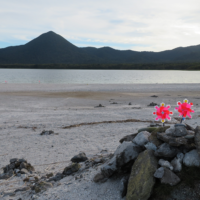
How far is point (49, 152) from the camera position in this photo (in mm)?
6996

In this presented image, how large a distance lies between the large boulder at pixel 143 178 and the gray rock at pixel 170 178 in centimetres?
19

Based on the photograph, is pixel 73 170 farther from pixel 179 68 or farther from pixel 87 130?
pixel 179 68

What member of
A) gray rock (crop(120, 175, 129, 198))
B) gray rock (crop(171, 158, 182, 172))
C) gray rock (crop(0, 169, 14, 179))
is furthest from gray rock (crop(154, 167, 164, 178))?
gray rock (crop(0, 169, 14, 179))

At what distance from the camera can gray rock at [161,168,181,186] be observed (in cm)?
367

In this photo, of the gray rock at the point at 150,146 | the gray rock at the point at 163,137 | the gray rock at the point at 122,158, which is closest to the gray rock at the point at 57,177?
the gray rock at the point at 122,158

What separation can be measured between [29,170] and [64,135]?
Result: 10.4ft

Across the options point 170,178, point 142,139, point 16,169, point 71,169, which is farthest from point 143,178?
point 16,169

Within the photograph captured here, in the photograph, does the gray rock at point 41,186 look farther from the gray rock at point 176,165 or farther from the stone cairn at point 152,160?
the gray rock at point 176,165

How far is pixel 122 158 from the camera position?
455 centimetres

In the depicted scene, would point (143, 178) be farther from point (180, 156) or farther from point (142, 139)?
point (142, 139)

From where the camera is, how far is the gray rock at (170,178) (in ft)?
12.0

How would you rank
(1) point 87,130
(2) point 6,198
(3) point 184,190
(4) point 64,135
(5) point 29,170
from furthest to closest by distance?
(1) point 87,130 < (4) point 64,135 < (5) point 29,170 < (2) point 6,198 < (3) point 184,190

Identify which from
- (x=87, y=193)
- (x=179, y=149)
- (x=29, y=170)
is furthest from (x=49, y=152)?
(x=179, y=149)

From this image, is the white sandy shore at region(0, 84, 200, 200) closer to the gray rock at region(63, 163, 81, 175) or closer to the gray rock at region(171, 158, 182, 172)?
the gray rock at region(63, 163, 81, 175)
